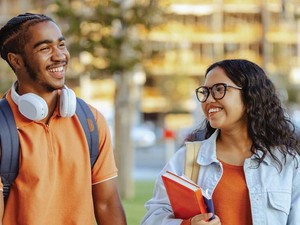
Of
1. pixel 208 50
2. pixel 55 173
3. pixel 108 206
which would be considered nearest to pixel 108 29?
pixel 108 206

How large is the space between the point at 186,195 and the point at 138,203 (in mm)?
10366

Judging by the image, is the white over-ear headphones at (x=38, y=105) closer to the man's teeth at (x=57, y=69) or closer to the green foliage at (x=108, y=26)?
the man's teeth at (x=57, y=69)

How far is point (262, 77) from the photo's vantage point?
148 inches

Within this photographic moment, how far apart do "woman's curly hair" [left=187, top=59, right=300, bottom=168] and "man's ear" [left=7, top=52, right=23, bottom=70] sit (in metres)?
0.80

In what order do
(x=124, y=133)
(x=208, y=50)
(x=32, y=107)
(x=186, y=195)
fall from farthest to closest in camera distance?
(x=208, y=50) < (x=124, y=133) < (x=32, y=107) < (x=186, y=195)

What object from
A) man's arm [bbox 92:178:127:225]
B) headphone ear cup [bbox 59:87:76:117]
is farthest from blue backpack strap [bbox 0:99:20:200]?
man's arm [bbox 92:178:127:225]

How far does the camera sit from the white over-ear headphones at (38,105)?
357cm

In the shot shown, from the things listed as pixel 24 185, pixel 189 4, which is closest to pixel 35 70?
pixel 24 185

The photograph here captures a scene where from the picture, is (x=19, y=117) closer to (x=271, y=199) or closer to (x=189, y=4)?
(x=271, y=199)

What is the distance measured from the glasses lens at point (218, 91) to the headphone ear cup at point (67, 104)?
1.92 feet

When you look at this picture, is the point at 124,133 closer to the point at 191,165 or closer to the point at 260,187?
the point at 191,165

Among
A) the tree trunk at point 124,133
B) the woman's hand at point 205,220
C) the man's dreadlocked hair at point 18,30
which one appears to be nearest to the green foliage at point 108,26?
the tree trunk at point 124,133

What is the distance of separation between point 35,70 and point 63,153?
37 cm

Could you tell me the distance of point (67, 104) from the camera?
3.63 meters
